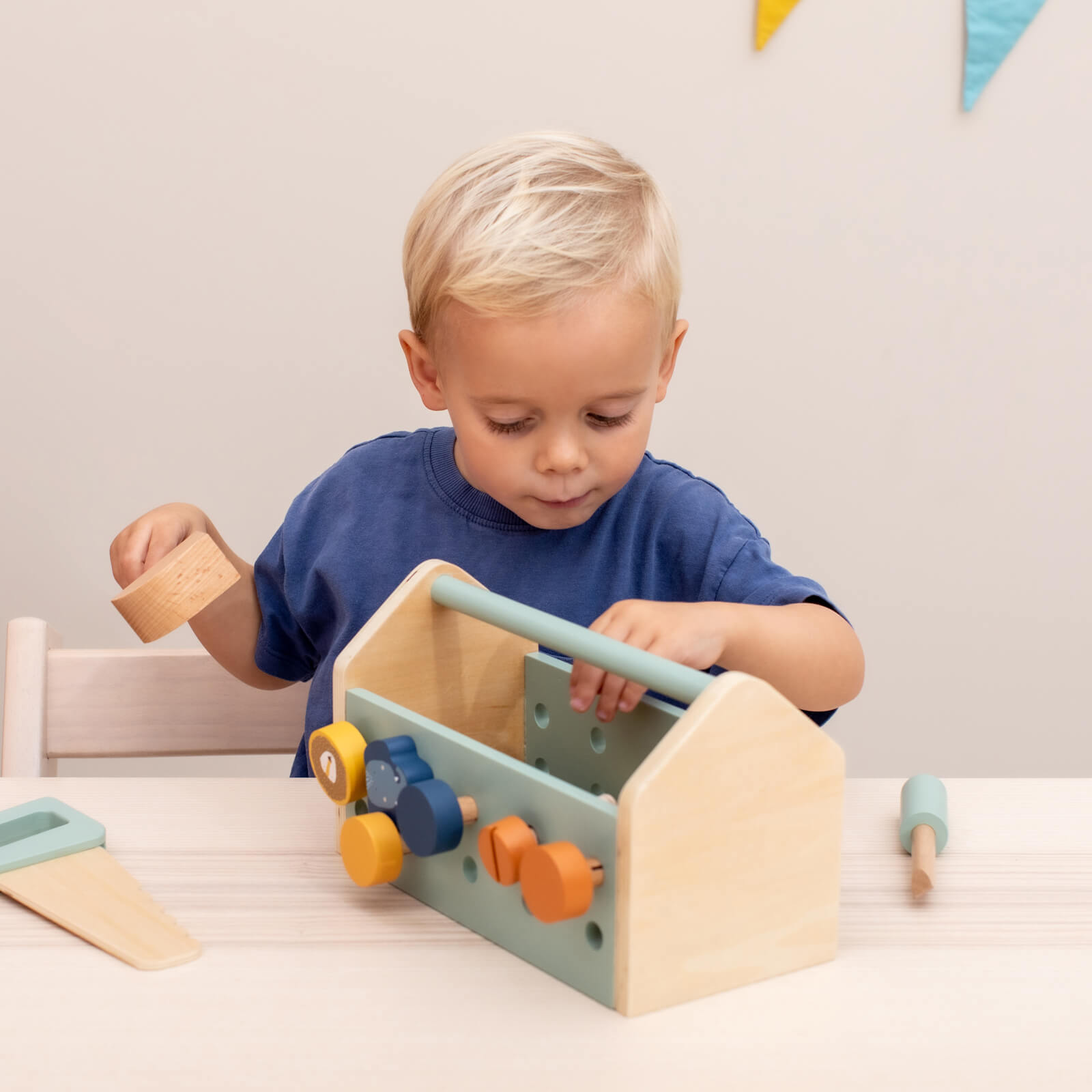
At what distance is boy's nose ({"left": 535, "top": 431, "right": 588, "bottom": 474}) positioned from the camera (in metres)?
0.66

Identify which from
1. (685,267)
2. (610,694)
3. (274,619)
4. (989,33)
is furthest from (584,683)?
(989,33)

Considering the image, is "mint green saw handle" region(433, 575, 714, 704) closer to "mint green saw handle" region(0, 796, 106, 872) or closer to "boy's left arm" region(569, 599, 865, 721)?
"boy's left arm" region(569, 599, 865, 721)

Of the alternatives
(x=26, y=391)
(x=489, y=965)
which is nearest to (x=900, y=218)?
(x=26, y=391)

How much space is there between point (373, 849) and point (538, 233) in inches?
12.6

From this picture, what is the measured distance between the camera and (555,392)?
0.64m

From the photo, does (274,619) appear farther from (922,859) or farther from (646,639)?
(922,859)

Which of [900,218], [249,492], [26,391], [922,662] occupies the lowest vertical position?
[922,662]

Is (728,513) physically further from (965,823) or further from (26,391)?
(26,391)

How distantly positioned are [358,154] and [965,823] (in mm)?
964

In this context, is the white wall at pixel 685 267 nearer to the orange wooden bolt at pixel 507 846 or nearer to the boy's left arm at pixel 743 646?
the boy's left arm at pixel 743 646

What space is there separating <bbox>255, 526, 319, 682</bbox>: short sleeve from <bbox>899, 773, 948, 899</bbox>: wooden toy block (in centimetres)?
44

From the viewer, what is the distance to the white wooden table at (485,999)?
430 mm

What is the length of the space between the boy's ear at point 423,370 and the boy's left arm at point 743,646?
210 millimetres

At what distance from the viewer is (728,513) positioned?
82 cm
